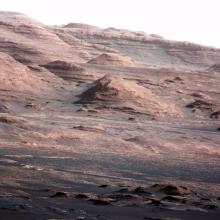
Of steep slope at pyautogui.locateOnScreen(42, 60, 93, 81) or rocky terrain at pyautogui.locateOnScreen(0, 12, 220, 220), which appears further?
steep slope at pyautogui.locateOnScreen(42, 60, 93, 81)

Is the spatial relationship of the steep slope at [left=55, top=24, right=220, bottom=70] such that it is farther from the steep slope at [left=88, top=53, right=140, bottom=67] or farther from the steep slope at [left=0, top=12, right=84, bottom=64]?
the steep slope at [left=88, top=53, right=140, bottom=67]

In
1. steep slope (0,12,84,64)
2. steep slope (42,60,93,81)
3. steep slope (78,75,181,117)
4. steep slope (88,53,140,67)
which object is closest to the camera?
steep slope (78,75,181,117)

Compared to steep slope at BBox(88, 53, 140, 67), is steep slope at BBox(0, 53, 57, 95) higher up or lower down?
lower down

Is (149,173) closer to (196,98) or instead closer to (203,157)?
(203,157)

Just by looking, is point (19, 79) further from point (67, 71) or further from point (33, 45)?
point (33, 45)

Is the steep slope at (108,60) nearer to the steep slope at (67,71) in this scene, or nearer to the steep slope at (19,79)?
the steep slope at (67,71)

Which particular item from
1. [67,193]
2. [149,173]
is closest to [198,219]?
[67,193]

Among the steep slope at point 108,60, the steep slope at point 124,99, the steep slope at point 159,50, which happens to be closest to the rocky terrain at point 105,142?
the steep slope at point 124,99

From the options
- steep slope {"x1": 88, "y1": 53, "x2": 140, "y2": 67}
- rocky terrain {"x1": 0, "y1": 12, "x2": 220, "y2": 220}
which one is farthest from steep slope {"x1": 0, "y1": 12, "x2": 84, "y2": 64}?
steep slope {"x1": 88, "y1": 53, "x2": 140, "y2": 67}
